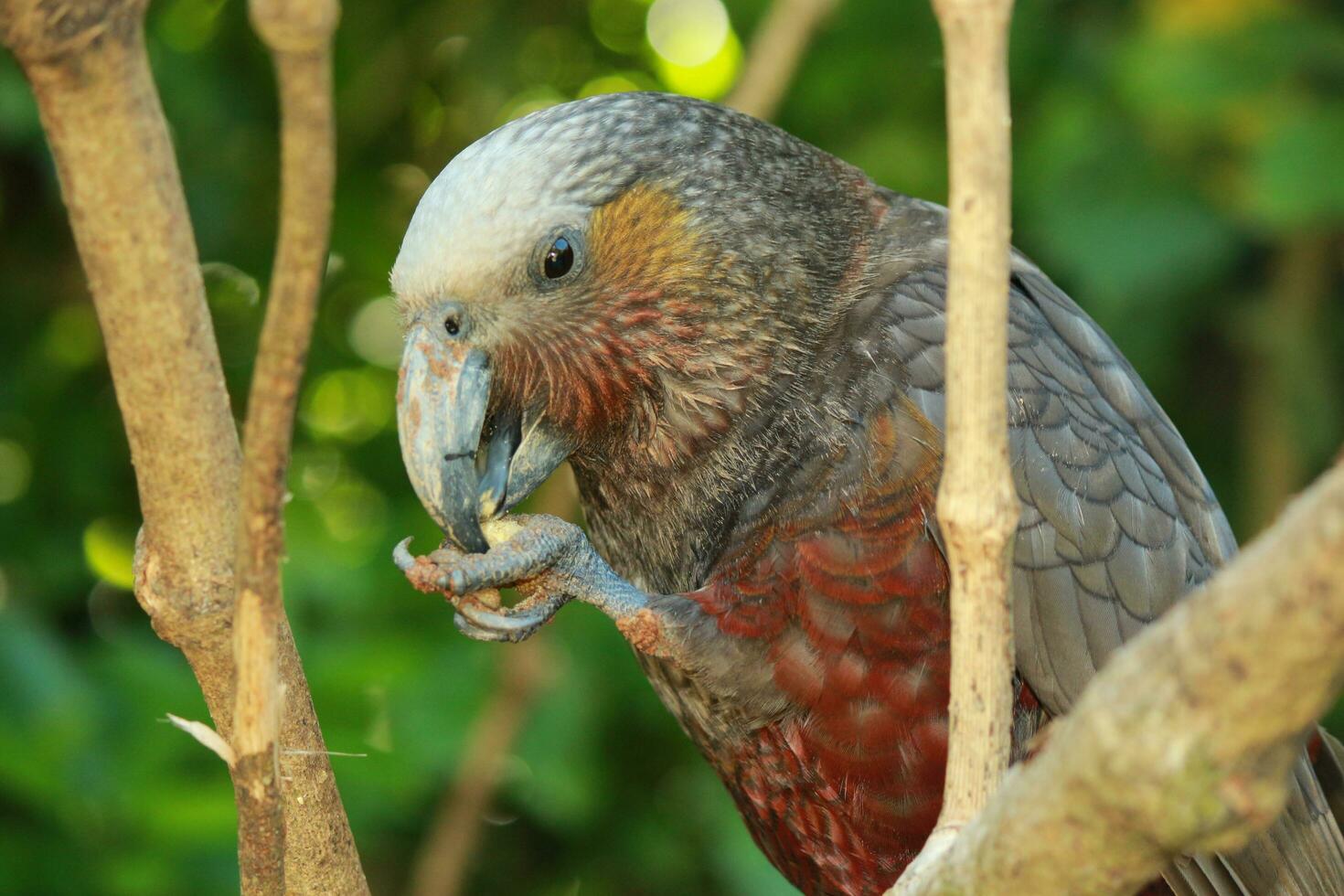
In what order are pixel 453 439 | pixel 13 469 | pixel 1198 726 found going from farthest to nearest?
1. pixel 13 469
2. pixel 453 439
3. pixel 1198 726

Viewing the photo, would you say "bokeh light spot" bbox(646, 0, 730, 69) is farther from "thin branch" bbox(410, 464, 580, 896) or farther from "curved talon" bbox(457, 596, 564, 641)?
"curved talon" bbox(457, 596, 564, 641)

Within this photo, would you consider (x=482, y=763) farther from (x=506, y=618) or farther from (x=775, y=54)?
(x=775, y=54)

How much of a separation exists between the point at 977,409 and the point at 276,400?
2.15ft

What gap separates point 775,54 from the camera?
3236 mm

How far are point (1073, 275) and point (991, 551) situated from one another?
Answer: 7.31ft

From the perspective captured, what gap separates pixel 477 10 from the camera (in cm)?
396

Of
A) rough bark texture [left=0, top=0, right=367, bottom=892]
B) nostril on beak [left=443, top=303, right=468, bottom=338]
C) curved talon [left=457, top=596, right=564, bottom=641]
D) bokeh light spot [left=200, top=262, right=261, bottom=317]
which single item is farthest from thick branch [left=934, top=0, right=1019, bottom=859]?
bokeh light spot [left=200, top=262, right=261, bottom=317]

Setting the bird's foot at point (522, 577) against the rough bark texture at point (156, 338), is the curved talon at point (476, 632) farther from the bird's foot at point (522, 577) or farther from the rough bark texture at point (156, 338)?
the rough bark texture at point (156, 338)

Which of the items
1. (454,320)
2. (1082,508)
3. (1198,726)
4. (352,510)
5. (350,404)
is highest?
(1198,726)

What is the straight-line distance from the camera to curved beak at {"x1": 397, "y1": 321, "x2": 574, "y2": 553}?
1986 millimetres

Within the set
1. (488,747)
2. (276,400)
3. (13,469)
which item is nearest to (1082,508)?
(276,400)

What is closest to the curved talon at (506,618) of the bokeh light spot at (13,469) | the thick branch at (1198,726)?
the thick branch at (1198,726)

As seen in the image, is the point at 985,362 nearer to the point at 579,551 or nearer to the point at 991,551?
the point at 991,551

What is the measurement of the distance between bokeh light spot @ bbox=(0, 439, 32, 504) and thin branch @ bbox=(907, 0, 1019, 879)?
10.3 ft
